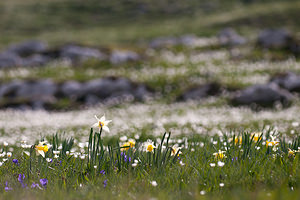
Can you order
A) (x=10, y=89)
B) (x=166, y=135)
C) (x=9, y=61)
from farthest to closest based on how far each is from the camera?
(x=9, y=61), (x=10, y=89), (x=166, y=135)

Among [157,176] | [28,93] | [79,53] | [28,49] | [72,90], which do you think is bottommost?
[28,93]

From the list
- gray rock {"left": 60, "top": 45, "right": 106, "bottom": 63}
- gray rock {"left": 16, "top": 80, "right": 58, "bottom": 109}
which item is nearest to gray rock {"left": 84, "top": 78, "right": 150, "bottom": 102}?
gray rock {"left": 16, "top": 80, "right": 58, "bottom": 109}

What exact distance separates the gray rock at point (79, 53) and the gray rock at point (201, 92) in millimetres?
15145

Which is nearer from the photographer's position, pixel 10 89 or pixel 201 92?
pixel 201 92

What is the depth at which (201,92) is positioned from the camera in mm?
23469

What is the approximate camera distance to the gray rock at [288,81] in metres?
21.9

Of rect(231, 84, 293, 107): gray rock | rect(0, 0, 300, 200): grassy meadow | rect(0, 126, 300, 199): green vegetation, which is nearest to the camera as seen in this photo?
rect(0, 126, 300, 199): green vegetation

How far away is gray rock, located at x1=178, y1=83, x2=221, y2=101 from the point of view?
23297 millimetres

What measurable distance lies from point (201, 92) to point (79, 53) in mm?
19290

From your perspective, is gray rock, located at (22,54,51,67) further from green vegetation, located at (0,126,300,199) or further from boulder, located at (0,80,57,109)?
green vegetation, located at (0,126,300,199)

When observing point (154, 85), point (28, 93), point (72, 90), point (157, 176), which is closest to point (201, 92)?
point (154, 85)

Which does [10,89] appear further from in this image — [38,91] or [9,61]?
[9,61]

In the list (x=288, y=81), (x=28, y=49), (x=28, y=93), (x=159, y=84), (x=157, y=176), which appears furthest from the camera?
(x=28, y=49)

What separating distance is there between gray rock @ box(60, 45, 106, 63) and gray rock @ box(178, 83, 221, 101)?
1515cm
